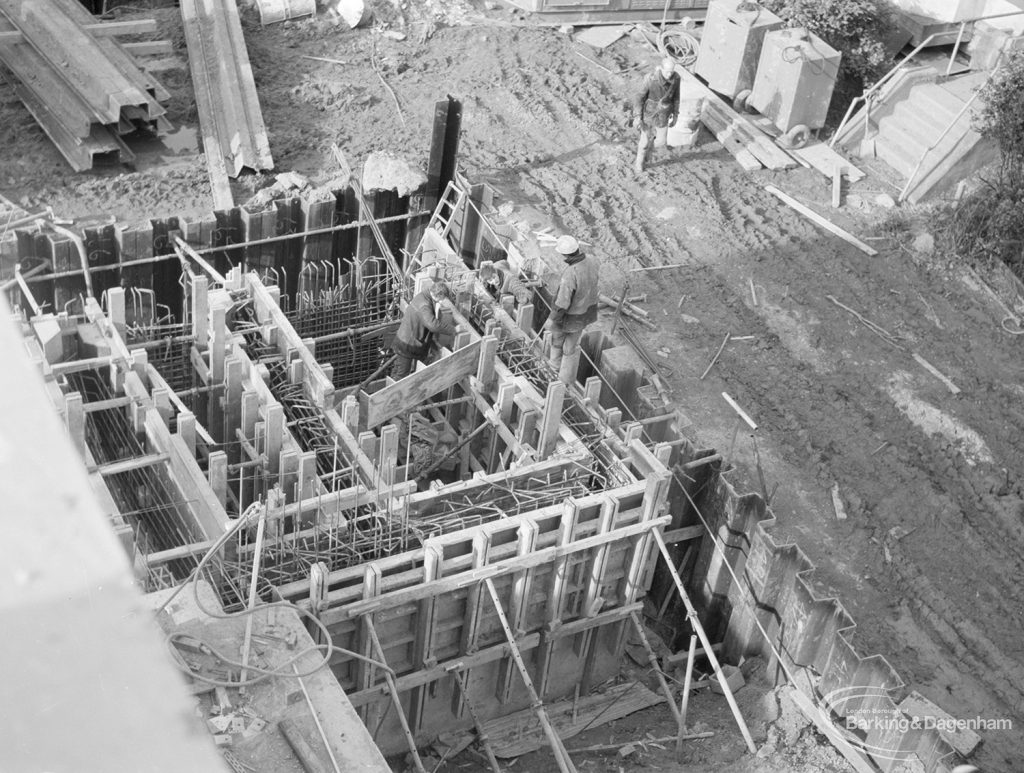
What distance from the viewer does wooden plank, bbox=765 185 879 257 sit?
19766 mm

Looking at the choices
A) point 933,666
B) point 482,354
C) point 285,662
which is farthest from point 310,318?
point 933,666

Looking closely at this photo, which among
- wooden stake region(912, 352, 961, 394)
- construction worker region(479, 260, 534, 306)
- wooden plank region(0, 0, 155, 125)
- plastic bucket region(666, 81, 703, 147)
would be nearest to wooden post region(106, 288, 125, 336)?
construction worker region(479, 260, 534, 306)

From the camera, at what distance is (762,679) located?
13047 millimetres

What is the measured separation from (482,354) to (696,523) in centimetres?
277

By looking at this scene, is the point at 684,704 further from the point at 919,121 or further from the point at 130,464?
the point at 919,121

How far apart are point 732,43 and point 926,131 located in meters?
3.34

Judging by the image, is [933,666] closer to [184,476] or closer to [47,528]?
[184,476]

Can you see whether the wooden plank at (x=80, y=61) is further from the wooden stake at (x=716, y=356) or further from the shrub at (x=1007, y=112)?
the shrub at (x=1007, y=112)

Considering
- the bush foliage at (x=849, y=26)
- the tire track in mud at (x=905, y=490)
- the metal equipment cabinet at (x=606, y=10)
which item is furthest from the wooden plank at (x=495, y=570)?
the metal equipment cabinet at (x=606, y=10)

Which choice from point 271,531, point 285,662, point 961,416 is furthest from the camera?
point 961,416

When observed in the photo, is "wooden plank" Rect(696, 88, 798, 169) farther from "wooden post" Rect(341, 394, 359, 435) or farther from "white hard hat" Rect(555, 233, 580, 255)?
"wooden post" Rect(341, 394, 359, 435)

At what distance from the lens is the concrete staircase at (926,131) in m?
20.6

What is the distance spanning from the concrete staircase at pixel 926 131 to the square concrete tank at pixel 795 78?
30.7 inches

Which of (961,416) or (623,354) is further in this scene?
(961,416)
